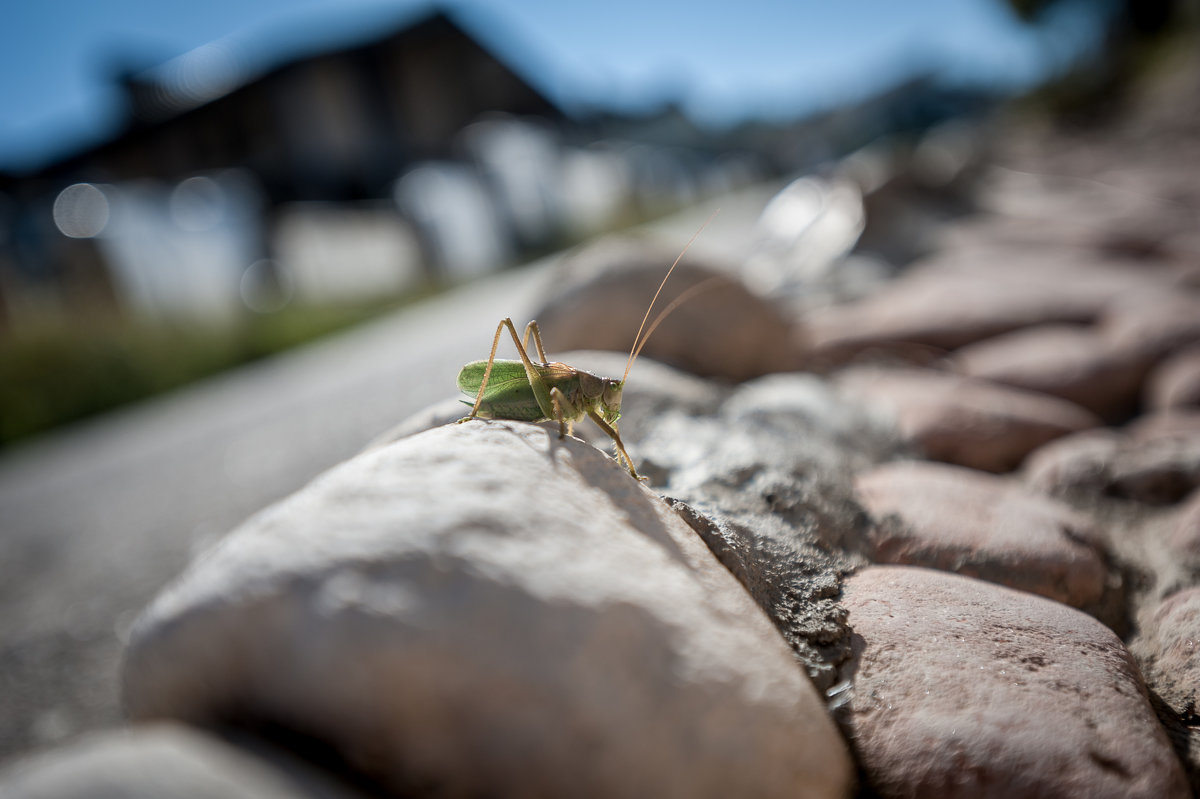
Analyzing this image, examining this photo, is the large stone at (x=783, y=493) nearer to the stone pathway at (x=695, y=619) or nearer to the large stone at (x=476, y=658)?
the stone pathway at (x=695, y=619)

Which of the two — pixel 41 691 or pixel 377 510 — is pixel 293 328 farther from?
pixel 377 510

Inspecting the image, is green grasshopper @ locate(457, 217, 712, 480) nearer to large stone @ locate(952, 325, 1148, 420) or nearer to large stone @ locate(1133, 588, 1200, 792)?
large stone @ locate(1133, 588, 1200, 792)

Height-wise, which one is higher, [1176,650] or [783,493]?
[783,493]

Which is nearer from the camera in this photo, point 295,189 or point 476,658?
point 476,658

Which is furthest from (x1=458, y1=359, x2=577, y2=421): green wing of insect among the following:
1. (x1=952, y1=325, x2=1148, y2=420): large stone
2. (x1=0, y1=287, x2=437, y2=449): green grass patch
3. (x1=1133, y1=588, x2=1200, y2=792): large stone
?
(x1=0, y1=287, x2=437, y2=449): green grass patch

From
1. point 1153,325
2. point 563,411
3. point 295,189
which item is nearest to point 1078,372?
point 1153,325

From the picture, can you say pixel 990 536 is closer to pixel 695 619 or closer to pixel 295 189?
pixel 695 619
